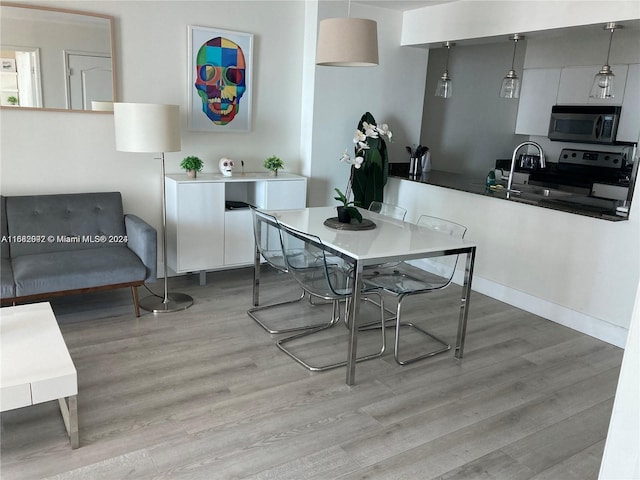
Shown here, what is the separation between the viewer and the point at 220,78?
441 centimetres

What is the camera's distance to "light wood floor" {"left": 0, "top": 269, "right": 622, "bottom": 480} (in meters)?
2.22

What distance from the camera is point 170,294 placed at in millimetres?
4117

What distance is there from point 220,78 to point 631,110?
3969 mm

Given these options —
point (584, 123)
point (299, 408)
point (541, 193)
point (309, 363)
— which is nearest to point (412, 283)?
point (309, 363)

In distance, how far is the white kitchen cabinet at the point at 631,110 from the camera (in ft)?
16.7

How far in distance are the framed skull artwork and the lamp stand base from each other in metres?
1.41

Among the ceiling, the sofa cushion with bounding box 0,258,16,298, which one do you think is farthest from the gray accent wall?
the sofa cushion with bounding box 0,258,16,298

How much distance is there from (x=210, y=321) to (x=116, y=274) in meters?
0.70

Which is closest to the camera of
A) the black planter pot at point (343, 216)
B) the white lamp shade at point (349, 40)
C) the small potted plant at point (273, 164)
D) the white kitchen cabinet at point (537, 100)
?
the white lamp shade at point (349, 40)

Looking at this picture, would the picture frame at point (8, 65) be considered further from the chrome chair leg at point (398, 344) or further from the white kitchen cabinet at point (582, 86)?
the white kitchen cabinet at point (582, 86)

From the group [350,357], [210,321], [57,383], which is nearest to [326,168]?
[210,321]

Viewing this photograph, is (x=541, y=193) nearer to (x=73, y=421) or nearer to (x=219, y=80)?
(x=219, y=80)

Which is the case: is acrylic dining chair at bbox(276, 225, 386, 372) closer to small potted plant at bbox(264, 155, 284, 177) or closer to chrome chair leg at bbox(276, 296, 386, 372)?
chrome chair leg at bbox(276, 296, 386, 372)

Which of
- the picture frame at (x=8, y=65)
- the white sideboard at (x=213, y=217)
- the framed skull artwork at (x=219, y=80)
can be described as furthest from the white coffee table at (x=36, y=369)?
the framed skull artwork at (x=219, y=80)
